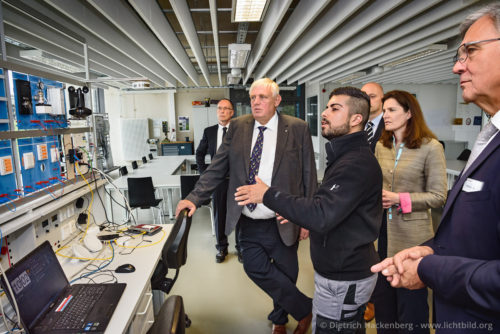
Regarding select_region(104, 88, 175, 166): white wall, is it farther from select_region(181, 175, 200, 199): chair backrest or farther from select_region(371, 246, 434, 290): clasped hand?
select_region(371, 246, 434, 290): clasped hand

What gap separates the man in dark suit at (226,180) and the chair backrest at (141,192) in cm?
79

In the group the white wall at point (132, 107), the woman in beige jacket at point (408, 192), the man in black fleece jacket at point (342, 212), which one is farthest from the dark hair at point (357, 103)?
the white wall at point (132, 107)

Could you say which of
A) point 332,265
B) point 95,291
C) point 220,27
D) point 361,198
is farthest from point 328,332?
point 220,27

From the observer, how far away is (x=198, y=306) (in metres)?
2.69

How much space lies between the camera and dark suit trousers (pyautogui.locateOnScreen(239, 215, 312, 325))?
2121 mm

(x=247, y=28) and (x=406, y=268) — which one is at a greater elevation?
(x=247, y=28)

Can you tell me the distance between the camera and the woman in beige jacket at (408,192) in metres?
1.83

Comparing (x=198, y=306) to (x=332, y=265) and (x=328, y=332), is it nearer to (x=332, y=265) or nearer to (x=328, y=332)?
(x=328, y=332)

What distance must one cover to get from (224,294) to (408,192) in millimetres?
1957

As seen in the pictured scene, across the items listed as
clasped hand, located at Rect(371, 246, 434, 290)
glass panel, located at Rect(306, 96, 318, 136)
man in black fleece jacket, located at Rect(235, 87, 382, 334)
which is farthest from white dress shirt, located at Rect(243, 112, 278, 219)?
glass panel, located at Rect(306, 96, 318, 136)

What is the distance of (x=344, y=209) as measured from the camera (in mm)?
1358

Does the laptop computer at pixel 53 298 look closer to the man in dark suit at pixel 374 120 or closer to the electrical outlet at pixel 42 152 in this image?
the electrical outlet at pixel 42 152

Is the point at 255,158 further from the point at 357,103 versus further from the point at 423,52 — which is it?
the point at 423,52

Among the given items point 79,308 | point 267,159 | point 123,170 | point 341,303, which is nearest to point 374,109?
point 267,159
